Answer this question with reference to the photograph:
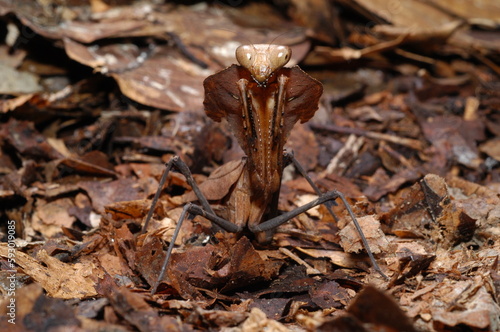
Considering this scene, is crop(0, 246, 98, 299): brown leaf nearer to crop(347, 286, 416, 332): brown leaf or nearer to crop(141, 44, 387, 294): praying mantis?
crop(141, 44, 387, 294): praying mantis

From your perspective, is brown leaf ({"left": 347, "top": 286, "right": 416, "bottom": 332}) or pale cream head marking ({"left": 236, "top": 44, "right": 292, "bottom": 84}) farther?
pale cream head marking ({"left": 236, "top": 44, "right": 292, "bottom": 84})

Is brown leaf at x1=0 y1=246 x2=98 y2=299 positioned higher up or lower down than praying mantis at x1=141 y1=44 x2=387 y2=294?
lower down

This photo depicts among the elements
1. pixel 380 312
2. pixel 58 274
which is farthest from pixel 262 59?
pixel 58 274

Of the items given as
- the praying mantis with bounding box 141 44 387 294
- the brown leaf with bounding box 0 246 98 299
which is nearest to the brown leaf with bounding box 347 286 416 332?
the praying mantis with bounding box 141 44 387 294

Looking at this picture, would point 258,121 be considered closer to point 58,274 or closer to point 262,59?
point 262,59

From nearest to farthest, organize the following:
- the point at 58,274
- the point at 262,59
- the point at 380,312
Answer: the point at 380,312
the point at 262,59
the point at 58,274

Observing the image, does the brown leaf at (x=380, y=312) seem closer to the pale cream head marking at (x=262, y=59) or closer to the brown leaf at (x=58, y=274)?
the pale cream head marking at (x=262, y=59)

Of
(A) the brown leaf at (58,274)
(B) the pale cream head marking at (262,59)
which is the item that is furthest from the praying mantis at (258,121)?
(A) the brown leaf at (58,274)
